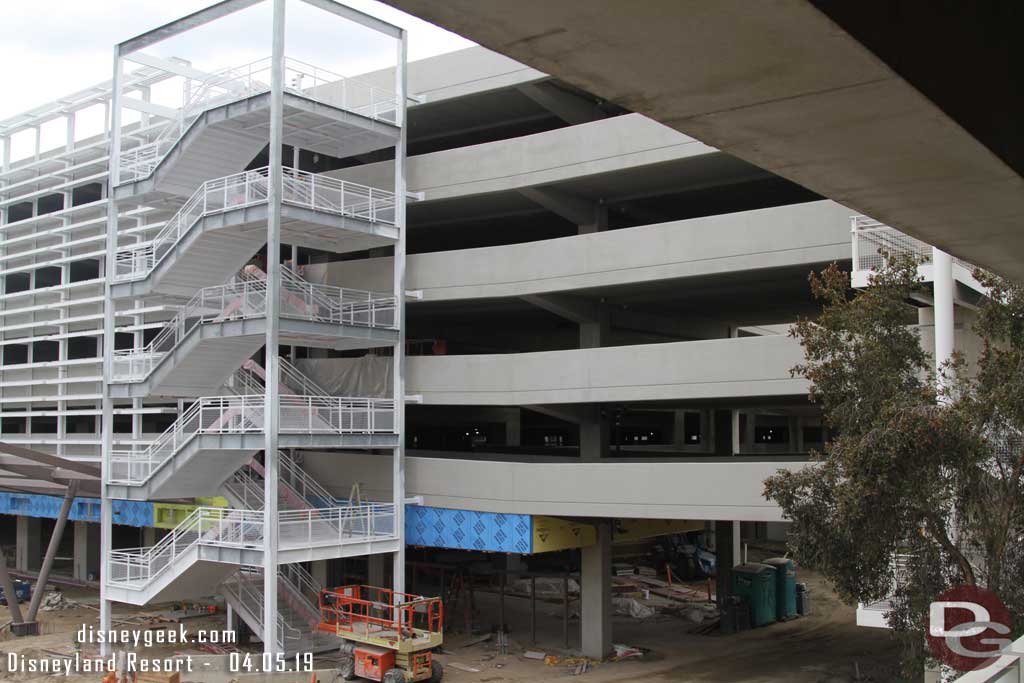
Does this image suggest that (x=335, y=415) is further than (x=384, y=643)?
Yes

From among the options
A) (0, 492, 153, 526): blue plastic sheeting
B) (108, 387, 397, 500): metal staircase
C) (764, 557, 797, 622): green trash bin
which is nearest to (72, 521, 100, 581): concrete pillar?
(0, 492, 153, 526): blue plastic sheeting

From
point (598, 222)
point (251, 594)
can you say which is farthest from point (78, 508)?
point (598, 222)

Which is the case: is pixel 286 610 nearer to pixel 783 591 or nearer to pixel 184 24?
pixel 184 24

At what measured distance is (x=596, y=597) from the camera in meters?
28.8

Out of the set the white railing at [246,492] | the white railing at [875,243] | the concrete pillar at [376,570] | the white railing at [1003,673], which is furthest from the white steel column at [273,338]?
the white railing at [1003,673]

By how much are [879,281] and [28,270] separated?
3650cm

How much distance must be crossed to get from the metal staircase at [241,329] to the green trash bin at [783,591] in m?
16.5

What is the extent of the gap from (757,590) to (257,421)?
17.9m

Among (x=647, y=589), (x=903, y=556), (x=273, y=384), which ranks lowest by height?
(x=647, y=589)

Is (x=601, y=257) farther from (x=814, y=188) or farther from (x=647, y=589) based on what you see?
(x=814, y=188)

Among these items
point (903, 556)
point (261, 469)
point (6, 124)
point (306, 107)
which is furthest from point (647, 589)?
point (6, 124)

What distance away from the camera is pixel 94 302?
37.3 metres

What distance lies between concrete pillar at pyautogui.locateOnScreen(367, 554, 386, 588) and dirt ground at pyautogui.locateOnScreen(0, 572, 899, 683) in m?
3.28

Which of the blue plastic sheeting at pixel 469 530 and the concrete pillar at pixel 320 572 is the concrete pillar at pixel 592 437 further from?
the concrete pillar at pixel 320 572
